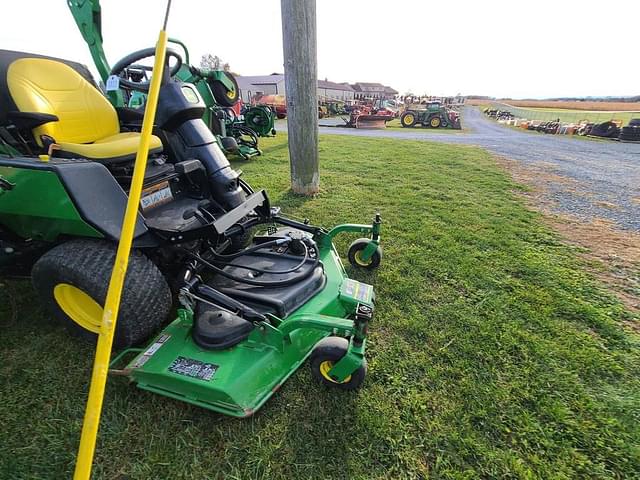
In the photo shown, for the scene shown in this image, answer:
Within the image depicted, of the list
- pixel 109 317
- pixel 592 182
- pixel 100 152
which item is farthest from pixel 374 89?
pixel 109 317

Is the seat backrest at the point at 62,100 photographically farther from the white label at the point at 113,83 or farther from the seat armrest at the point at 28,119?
the white label at the point at 113,83

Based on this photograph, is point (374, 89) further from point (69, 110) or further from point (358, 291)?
point (358, 291)

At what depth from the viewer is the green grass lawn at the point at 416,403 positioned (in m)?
1.34

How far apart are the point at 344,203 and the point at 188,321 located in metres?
2.78

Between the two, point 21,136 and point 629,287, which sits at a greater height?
point 21,136

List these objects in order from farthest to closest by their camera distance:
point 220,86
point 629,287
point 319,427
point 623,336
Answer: point 220,86 → point 629,287 → point 623,336 → point 319,427

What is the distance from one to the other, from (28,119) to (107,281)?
49.5 inches

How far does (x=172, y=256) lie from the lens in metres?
2.05

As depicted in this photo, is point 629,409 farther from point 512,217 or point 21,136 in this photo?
point 21,136

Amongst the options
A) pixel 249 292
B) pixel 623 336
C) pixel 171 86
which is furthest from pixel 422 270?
pixel 171 86

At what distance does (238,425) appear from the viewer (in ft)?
4.80

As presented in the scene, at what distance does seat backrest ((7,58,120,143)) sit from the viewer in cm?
212

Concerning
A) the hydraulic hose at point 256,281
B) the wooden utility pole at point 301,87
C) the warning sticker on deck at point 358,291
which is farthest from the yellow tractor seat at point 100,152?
the wooden utility pole at point 301,87

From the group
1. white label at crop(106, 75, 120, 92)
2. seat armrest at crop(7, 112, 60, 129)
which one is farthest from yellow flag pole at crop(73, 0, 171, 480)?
seat armrest at crop(7, 112, 60, 129)
